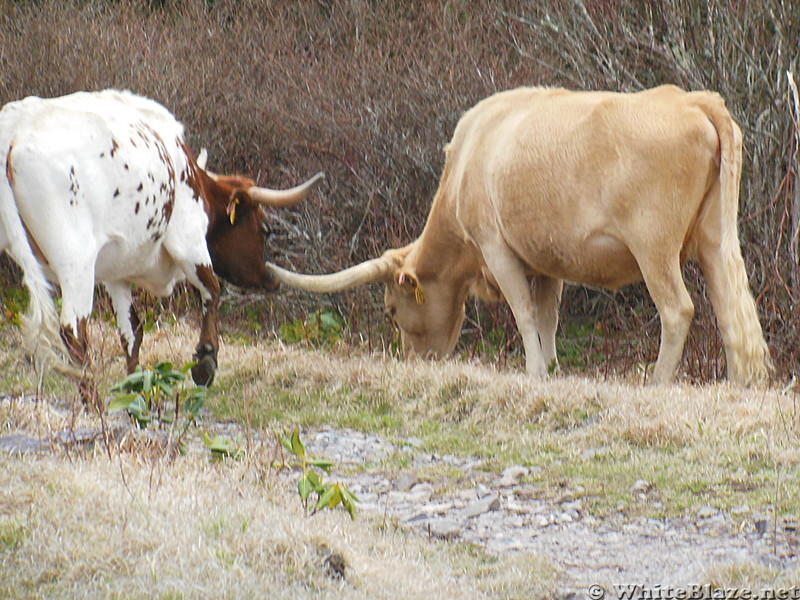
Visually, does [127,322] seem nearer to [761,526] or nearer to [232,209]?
[232,209]

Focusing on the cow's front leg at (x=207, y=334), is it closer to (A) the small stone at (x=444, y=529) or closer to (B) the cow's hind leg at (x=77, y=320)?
(B) the cow's hind leg at (x=77, y=320)

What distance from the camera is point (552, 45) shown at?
36.3 ft

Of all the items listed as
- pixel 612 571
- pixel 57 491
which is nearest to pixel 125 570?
pixel 57 491

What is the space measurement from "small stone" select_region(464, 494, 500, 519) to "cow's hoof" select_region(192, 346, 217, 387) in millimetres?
2927

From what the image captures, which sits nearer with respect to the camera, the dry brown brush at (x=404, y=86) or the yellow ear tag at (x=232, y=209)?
the yellow ear tag at (x=232, y=209)

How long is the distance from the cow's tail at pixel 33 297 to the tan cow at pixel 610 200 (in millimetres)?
2934

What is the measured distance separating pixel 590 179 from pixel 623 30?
11.8ft

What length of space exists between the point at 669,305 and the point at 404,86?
16.0 feet

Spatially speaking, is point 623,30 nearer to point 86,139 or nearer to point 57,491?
point 86,139

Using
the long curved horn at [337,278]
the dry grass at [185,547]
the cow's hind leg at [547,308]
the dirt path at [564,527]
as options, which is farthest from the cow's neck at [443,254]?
the dry grass at [185,547]

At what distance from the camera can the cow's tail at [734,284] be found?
7008 mm

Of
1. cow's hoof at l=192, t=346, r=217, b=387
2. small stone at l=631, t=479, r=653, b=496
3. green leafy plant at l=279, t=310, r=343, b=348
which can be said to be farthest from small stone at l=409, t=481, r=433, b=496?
green leafy plant at l=279, t=310, r=343, b=348

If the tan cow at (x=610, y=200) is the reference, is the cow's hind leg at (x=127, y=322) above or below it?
below

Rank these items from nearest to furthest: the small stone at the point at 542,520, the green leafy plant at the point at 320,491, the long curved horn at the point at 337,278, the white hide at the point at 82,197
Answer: the green leafy plant at the point at 320,491 → the small stone at the point at 542,520 → the white hide at the point at 82,197 → the long curved horn at the point at 337,278
